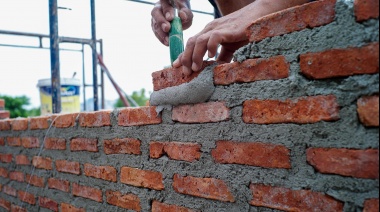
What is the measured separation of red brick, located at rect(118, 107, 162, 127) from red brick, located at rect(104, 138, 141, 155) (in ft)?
0.26

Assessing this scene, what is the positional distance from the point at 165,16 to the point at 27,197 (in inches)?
68.9

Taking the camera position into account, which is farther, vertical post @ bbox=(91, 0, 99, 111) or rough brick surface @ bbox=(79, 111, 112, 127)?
vertical post @ bbox=(91, 0, 99, 111)

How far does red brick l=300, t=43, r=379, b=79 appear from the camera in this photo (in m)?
0.83

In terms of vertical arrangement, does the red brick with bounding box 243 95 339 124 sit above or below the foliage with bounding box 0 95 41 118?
below

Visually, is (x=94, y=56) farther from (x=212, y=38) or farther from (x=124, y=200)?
(x=212, y=38)

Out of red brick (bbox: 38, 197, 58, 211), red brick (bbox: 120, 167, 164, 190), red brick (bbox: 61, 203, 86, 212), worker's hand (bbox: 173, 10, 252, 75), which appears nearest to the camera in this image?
worker's hand (bbox: 173, 10, 252, 75)

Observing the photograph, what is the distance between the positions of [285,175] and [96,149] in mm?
1111

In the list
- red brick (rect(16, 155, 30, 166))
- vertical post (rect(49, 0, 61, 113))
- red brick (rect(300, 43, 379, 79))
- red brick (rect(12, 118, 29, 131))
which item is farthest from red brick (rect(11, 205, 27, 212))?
red brick (rect(300, 43, 379, 79))

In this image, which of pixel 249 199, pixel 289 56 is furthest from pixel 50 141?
pixel 289 56

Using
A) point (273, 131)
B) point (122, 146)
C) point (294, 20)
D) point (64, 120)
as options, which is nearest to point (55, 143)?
point (64, 120)

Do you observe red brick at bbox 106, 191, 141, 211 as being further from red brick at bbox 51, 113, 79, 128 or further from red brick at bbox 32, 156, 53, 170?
red brick at bbox 32, 156, 53, 170

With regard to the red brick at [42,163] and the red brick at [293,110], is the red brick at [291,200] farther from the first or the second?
the red brick at [42,163]

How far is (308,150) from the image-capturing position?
0.95 metres

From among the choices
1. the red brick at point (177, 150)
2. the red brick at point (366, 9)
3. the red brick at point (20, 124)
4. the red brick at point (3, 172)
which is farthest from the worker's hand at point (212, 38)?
the red brick at point (3, 172)
